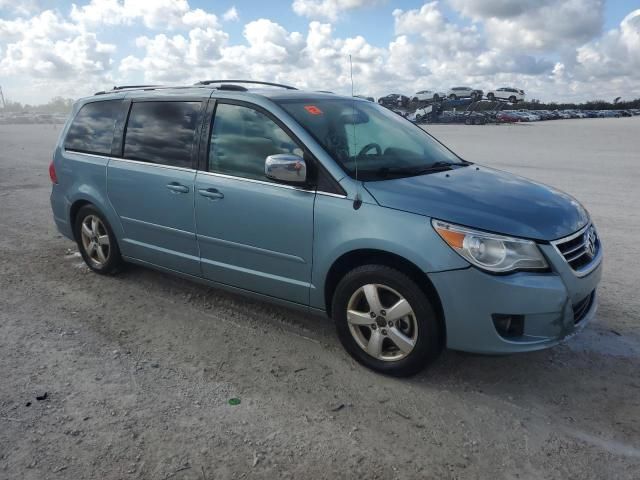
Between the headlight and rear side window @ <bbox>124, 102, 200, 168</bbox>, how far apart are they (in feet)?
7.46

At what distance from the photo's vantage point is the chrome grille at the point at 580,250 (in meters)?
3.17

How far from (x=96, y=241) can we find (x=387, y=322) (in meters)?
3.28

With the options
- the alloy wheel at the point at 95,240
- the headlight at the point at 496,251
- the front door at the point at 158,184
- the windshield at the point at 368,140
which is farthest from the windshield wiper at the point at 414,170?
the alloy wheel at the point at 95,240

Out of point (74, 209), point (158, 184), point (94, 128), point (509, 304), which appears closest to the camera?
point (509, 304)

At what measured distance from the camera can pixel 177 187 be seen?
4.26 metres

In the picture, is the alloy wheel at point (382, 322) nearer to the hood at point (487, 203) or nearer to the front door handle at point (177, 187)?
the hood at point (487, 203)

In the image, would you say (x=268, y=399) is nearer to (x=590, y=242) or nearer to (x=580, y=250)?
(x=580, y=250)

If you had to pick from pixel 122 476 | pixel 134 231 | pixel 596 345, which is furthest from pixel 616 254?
pixel 122 476

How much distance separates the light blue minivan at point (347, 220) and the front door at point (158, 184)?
1cm

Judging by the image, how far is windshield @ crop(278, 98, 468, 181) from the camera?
3.68 metres

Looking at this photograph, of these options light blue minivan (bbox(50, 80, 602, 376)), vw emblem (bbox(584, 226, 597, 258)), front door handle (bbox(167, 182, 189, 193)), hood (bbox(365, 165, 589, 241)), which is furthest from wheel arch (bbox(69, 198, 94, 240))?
vw emblem (bbox(584, 226, 597, 258))

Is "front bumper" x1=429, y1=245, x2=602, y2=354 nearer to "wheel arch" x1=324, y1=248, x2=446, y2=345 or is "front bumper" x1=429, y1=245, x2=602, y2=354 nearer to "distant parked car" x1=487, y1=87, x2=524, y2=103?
"wheel arch" x1=324, y1=248, x2=446, y2=345

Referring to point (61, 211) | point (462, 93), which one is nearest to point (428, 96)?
point (462, 93)

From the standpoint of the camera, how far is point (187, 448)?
2754 mm
